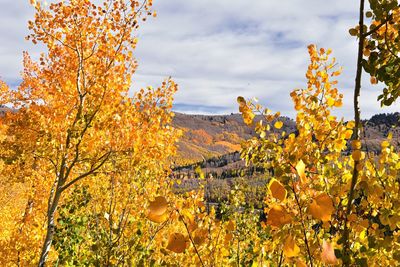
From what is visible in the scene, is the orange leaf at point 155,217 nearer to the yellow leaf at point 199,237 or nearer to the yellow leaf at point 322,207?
the yellow leaf at point 199,237

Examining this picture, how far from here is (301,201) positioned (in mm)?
2322

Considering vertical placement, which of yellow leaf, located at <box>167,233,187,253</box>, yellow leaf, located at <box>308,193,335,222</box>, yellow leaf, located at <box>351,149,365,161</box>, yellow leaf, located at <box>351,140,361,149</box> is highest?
yellow leaf, located at <box>351,140,361,149</box>

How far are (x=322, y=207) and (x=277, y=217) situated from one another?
0.21 metres

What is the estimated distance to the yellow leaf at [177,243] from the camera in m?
1.68

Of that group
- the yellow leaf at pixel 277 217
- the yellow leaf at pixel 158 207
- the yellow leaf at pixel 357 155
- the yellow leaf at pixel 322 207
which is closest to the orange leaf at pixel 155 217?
the yellow leaf at pixel 158 207

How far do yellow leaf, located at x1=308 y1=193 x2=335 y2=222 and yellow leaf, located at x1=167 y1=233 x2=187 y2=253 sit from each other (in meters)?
0.66

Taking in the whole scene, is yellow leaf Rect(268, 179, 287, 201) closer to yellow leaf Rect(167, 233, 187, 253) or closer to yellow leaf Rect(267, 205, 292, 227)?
yellow leaf Rect(267, 205, 292, 227)

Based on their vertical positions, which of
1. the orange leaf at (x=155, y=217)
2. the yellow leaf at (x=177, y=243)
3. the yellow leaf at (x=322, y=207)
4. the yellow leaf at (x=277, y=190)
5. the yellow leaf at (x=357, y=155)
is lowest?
the yellow leaf at (x=177, y=243)

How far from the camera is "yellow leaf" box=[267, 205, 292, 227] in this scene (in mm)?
1517

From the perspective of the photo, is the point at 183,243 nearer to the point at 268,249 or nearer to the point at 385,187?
the point at 385,187

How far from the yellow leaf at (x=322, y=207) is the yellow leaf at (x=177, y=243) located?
2.18 ft

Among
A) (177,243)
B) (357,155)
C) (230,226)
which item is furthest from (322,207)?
(230,226)

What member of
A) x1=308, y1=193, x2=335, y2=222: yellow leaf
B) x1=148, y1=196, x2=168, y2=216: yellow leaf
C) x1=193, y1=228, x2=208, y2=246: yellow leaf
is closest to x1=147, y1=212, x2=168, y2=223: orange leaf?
x1=148, y1=196, x2=168, y2=216: yellow leaf

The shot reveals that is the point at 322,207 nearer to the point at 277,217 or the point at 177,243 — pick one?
the point at 277,217
